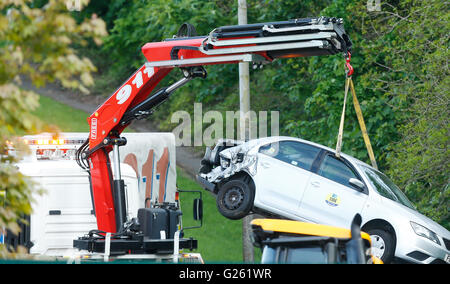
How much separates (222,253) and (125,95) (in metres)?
8.26

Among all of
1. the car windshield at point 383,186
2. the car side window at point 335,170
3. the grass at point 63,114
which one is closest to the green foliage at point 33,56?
the car side window at point 335,170

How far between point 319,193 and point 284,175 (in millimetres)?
669

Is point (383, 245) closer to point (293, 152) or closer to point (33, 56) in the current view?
point (293, 152)

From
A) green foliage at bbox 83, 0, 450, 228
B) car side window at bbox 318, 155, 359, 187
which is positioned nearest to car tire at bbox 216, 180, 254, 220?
car side window at bbox 318, 155, 359, 187

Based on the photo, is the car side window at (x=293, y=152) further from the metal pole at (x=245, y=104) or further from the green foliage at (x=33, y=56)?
the green foliage at (x=33, y=56)

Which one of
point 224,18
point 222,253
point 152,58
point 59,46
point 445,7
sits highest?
point 224,18

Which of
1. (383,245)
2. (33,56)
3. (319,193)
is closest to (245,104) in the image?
(319,193)

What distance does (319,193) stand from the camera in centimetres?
1234

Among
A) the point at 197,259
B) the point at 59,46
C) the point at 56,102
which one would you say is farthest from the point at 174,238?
the point at 56,102

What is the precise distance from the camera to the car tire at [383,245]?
11906mm

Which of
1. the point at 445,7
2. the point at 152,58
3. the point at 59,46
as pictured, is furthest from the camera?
the point at 445,7

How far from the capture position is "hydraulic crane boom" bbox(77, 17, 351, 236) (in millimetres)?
9758
